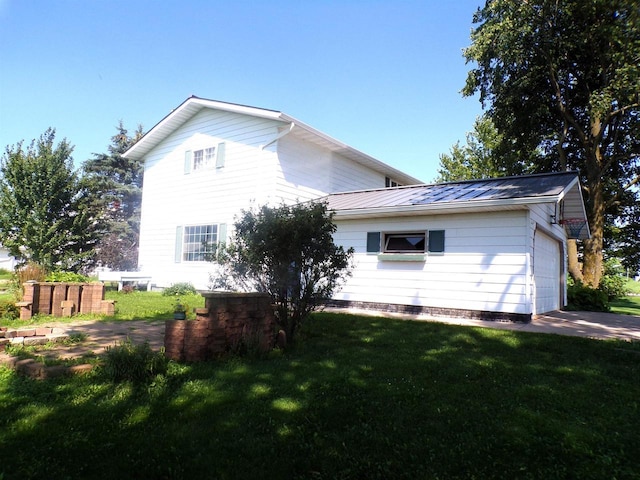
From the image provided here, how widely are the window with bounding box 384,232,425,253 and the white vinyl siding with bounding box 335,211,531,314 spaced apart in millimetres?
231

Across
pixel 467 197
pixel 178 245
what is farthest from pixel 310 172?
pixel 467 197

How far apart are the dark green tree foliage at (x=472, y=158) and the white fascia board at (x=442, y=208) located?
22.2 m

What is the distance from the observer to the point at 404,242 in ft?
32.8

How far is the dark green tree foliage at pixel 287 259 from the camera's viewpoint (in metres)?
5.09

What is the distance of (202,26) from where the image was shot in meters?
10.6

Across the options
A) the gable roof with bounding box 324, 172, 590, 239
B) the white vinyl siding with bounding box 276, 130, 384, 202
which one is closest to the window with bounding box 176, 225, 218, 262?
the white vinyl siding with bounding box 276, 130, 384, 202

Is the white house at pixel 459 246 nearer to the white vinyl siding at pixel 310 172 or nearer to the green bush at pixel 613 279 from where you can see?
Answer: the white vinyl siding at pixel 310 172

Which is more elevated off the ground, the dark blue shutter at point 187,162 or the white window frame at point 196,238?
the dark blue shutter at point 187,162

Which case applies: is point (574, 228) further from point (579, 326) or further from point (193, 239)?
point (193, 239)

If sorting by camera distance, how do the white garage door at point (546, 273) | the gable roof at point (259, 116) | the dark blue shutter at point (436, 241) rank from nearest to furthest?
the dark blue shutter at point (436, 241) → the white garage door at point (546, 273) → the gable roof at point (259, 116)

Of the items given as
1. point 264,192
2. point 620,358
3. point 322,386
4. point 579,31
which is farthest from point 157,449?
point 579,31

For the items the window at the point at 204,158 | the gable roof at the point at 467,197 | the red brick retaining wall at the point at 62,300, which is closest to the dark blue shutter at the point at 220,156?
the window at the point at 204,158

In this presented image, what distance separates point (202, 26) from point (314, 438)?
1115cm

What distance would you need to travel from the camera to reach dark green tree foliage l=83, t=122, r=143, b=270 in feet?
75.3
